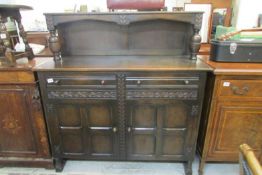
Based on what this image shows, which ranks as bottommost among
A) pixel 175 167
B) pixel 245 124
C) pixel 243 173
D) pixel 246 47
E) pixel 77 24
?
pixel 175 167

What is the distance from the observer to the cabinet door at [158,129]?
1451mm

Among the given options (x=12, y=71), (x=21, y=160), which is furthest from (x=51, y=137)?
(x=12, y=71)

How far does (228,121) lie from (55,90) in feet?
4.51

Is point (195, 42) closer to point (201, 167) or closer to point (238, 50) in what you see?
point (238, 50)

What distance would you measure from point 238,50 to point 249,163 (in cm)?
113

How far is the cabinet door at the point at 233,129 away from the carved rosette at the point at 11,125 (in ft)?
5.36

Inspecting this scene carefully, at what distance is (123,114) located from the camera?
1483 millimetres

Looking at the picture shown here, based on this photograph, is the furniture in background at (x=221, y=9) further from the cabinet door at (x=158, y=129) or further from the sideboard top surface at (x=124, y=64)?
the cabinet door at (x=158, y=129)

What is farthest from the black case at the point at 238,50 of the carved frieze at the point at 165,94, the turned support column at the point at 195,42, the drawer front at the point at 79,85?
the drawer front at the point at 79,85

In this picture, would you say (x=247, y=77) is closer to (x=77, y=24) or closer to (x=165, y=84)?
(x=165, y=84)

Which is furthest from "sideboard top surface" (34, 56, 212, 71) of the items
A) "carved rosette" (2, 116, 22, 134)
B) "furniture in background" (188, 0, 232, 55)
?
"furniture in background" (188, 0, 232, 55)

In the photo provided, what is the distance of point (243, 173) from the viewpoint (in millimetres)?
664

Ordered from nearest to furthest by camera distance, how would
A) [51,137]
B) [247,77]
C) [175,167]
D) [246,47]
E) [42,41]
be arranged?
[247,77]
[246,47]
[51,137]
[175,167]
[42,41]

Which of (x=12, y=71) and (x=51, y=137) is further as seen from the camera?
(x=51, y=137)
